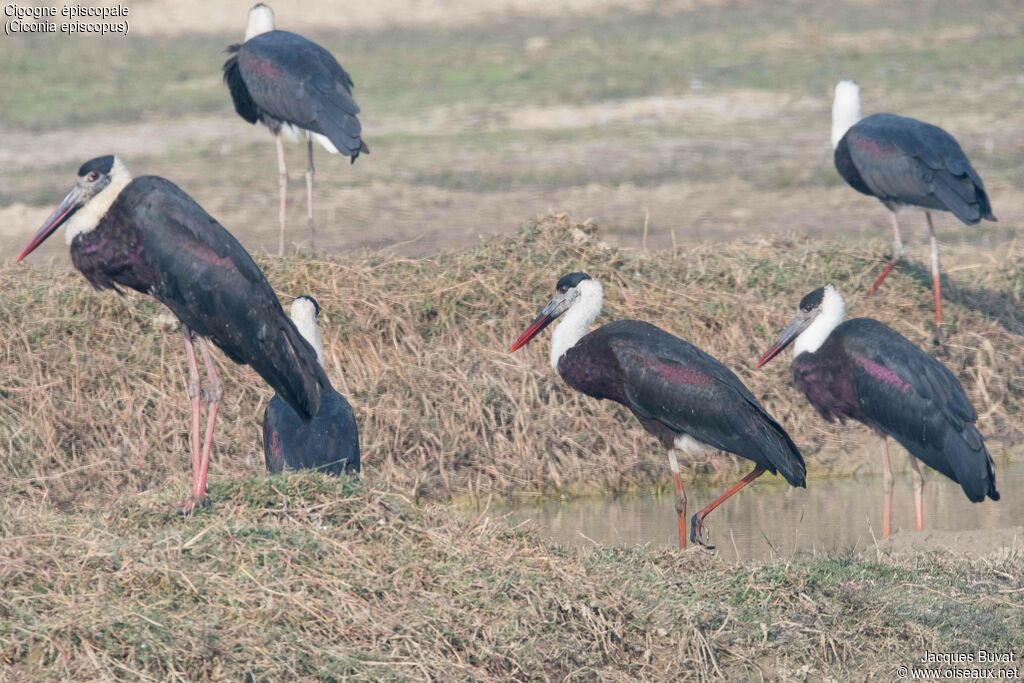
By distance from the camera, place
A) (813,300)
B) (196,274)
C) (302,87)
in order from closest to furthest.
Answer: (196,274), (813,300), (302,87)

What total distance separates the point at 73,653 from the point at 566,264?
443cm

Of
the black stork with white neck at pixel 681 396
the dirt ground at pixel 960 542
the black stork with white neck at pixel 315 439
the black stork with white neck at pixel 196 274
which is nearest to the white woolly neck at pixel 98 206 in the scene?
the black stork with white neck at pixel 196 274

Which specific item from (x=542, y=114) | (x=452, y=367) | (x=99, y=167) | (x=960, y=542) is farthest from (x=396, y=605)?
(x=542, y=114)

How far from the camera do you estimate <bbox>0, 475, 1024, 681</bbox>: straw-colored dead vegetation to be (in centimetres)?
446

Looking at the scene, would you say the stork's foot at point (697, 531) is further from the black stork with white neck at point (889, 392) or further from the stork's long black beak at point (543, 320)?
the stork's long black beak at point (543, 320)

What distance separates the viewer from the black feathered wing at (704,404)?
6324 mm

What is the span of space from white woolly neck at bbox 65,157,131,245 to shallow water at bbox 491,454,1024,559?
1943mm

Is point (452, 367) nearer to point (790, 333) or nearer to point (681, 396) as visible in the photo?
point (790, 333)

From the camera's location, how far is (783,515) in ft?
23.3

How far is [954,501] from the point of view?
24.5ft

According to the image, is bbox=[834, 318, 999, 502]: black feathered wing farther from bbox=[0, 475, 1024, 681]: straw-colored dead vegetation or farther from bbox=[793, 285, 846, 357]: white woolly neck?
bbox=[0, 475, 1024, 681]: straw-colored dead vegetation

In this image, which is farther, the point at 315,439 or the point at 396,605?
the point at 315,439

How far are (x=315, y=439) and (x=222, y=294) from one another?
23.7 inches

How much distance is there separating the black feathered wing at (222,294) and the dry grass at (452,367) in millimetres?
1394
